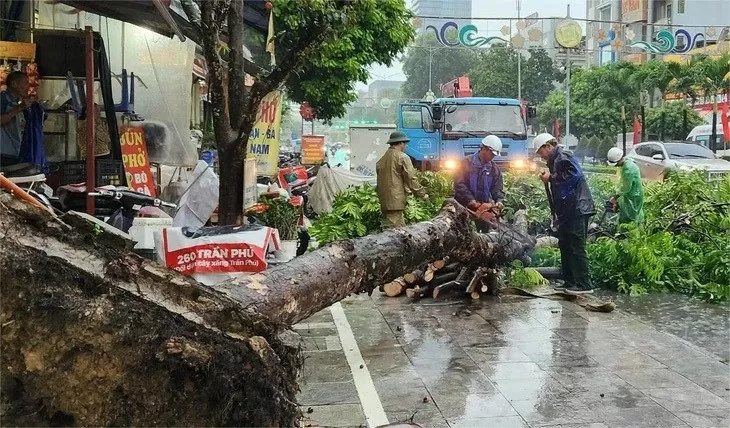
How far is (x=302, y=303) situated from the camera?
432 centimetres

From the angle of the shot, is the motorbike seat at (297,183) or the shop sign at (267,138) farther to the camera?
the motorbike seat at (297,183)

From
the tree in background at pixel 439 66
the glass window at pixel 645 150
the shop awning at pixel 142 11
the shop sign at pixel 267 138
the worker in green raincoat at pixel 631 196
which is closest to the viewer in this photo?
the shop awning at pixel 142 11

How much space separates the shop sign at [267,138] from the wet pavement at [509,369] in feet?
9.76

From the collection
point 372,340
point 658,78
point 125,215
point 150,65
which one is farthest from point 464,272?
point 658,78

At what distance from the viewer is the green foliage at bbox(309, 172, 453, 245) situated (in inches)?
369

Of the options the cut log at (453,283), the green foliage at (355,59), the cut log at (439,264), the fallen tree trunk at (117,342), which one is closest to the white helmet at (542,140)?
the cut log at (453,283)

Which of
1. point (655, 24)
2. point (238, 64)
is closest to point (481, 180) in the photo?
point (238, 64)

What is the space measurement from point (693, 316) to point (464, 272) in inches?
93.1

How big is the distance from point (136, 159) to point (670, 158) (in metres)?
17.3

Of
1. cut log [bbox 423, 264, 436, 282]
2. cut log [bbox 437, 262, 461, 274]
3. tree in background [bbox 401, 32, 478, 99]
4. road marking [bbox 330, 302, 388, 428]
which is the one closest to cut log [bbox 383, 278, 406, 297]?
cut log [bbox 423, 264, 436, 282]

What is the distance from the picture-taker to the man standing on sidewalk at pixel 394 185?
30.1 ft

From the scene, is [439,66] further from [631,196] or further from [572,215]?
[572,215]

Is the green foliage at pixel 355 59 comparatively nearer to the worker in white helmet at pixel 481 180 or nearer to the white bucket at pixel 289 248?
the worker in white helmet at pixel 481 180

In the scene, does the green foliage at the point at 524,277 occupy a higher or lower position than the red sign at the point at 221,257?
lower
